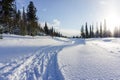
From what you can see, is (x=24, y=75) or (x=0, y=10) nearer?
(x=24, y=75)

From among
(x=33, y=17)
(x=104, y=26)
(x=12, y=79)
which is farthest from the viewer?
(x=104, y=26)

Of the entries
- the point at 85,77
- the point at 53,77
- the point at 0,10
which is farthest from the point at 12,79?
the point at 0,10

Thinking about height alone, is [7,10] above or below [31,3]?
below

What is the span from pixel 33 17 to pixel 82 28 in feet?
166

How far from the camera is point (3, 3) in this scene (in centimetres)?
2409

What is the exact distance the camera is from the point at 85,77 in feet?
20.7

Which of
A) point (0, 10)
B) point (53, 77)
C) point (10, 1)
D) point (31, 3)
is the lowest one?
point (53, 77)

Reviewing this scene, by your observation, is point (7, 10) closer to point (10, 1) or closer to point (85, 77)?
point (10, 1)

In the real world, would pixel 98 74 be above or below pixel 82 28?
below

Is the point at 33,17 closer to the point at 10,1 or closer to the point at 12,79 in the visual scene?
the point at 10,1

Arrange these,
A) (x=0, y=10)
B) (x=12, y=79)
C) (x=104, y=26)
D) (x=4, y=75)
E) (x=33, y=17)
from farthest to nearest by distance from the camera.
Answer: (x=104, y=26) < (x=33, y=17) < (x=0, y=10) < (x=4, y=75) < (x=12, y=79)

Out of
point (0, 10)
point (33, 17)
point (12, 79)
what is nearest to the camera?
point (12, 79)

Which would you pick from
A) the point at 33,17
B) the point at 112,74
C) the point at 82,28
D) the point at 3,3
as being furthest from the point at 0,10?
the point at 82,28

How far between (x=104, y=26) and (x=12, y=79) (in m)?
84.7
